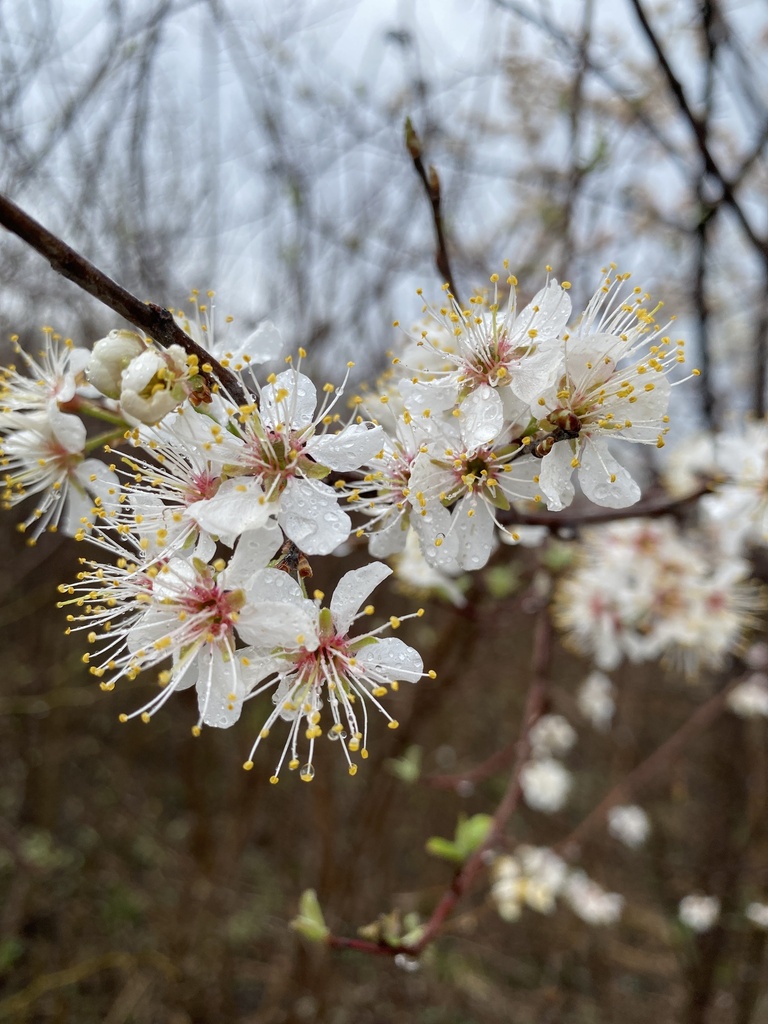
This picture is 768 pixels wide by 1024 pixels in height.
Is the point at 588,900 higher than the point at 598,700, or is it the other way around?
the point at 598,700

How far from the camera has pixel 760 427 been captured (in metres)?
1.76

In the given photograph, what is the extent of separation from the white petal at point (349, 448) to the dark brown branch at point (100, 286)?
116 millimetres

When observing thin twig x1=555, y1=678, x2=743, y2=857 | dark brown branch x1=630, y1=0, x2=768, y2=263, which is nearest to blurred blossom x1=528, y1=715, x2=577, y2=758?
thin twig x1=555, y1=678, x2=743, y2=857

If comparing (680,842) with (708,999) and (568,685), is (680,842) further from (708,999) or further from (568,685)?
(708,999)

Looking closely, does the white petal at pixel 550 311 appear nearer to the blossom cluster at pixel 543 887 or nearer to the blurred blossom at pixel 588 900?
the blossom cluster at pixel 543 887

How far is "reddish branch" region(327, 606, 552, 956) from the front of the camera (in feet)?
4.09

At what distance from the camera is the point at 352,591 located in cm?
90

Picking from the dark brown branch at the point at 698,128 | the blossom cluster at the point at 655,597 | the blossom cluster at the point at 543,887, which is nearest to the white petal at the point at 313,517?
the dark brown branch at the point at 698,128

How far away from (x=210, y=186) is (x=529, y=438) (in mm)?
3208

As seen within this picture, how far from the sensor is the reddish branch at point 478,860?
1.25 meters

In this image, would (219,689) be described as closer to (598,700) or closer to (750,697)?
(750,697)

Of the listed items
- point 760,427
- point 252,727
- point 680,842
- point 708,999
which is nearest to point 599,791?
point 680,842

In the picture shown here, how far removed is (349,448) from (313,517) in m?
0.11

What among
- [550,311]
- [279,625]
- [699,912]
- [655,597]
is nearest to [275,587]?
[279,625]
